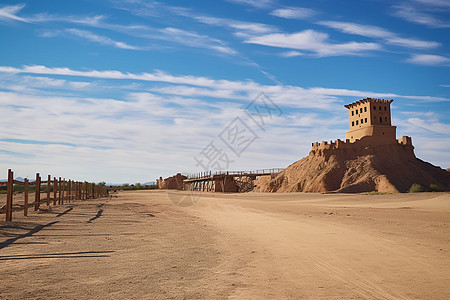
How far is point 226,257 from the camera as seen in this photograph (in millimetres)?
7453

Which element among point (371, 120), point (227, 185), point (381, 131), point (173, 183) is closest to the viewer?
point (381, 131)

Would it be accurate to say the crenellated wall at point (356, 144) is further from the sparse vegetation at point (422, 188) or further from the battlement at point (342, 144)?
the sparse vegetation at point (422, 188)

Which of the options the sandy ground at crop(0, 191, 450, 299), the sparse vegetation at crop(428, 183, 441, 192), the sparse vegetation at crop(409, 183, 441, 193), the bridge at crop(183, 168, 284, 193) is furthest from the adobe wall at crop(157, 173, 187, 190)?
the sandy ground at crop(0, 191, 450, 299)

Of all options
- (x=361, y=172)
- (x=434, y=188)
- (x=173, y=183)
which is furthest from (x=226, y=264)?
(x=173, y=183)

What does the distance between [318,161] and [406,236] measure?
154ft

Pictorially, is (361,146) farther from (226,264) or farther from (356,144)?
(226,264)

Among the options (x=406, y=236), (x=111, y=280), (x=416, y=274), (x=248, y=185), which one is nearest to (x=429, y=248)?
(x=406, y=236)

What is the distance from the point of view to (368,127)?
60531mm

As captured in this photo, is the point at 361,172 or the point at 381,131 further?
the point at 381,131

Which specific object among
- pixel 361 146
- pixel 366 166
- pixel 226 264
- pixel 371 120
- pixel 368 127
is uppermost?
pixel 371 120

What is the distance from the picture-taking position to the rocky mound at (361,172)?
47969mm

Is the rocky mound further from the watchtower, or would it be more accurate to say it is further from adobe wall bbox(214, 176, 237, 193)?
adobe wall bbox(214, 176, 237, 193)

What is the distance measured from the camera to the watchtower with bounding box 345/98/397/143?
60.2 m

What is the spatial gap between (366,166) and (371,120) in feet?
51.5
